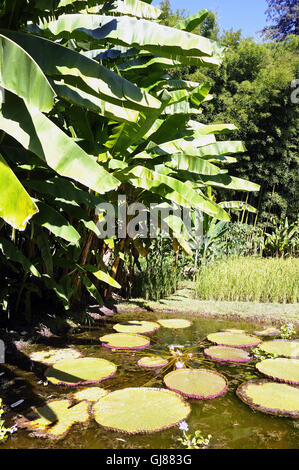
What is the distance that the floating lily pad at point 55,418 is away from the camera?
184 cm

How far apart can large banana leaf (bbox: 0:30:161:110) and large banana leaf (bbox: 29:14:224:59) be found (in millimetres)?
365

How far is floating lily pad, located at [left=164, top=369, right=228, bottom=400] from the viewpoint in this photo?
7.41ft

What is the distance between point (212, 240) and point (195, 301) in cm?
218

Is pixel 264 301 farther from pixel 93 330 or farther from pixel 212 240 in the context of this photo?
pixel 93 330

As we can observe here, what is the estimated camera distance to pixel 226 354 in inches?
114

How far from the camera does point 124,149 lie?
354 centimetres

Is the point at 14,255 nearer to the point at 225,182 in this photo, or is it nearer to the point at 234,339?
the point at 234,339

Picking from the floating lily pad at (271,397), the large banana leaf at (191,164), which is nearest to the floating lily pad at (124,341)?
the floating lily pad at (271,397)

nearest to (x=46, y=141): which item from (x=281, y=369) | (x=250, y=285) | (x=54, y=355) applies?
(x=54, y=355)

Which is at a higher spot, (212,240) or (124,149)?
(124,149)

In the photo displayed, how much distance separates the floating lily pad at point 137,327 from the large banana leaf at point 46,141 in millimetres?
1811

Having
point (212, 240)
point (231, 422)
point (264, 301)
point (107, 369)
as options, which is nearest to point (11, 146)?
point (107, 369)

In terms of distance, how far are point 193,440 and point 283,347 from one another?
5.20ft

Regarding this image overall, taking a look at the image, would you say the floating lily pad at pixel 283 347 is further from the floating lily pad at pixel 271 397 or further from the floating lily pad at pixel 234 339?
the floating lily pad at pixel 271 397
